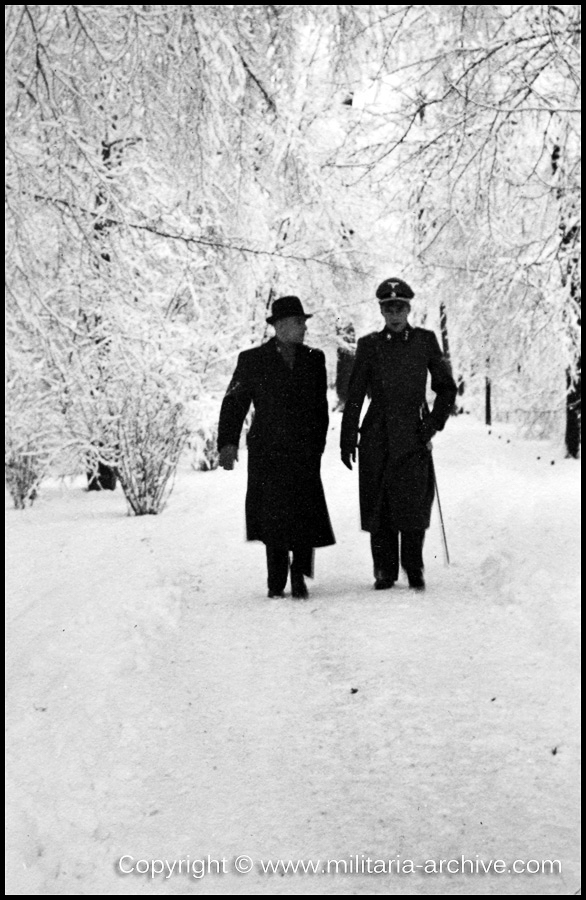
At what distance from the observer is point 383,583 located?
5152mm

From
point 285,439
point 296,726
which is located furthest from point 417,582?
point 296,726

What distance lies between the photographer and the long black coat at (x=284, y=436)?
5156 mm

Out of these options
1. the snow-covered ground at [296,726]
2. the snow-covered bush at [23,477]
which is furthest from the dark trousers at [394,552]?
the snow-covered bush at [23,477]

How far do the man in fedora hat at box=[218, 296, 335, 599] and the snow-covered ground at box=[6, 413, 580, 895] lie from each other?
1.25ft

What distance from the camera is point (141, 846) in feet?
7.66

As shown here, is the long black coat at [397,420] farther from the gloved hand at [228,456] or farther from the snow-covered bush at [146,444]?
Result: the snow-covered bush at [146,444]

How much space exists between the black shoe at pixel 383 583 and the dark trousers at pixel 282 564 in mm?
462

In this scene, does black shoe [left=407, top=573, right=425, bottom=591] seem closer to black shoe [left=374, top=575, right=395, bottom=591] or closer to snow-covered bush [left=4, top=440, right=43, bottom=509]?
black shoe [left=374, top=575, right=395, bottom=591]

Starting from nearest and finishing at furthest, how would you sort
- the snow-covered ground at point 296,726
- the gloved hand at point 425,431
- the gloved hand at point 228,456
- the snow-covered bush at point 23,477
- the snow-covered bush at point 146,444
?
1. the snow-covered ground at point 296,726
2. the gloved hand at point 228,456
3. the gloved hand at point 425,431
4. the snow-covered bush at point 146,444
5. the snow-covered bush at point 23,477

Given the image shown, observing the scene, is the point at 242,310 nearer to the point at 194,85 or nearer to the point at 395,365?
the point at 395,365

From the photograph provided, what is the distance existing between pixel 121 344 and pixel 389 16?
5.30 m

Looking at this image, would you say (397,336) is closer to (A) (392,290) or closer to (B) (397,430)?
(A) (392,290)

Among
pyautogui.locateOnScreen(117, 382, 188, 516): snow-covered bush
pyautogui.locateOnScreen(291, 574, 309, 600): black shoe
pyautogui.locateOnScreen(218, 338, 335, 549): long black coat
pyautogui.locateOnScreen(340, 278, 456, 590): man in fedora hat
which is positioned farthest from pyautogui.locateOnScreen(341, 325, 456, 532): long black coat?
pyautogui.locateOnScreen(117, 382, 188, 516): snow-covered bush

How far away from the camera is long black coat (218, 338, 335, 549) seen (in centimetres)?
516
